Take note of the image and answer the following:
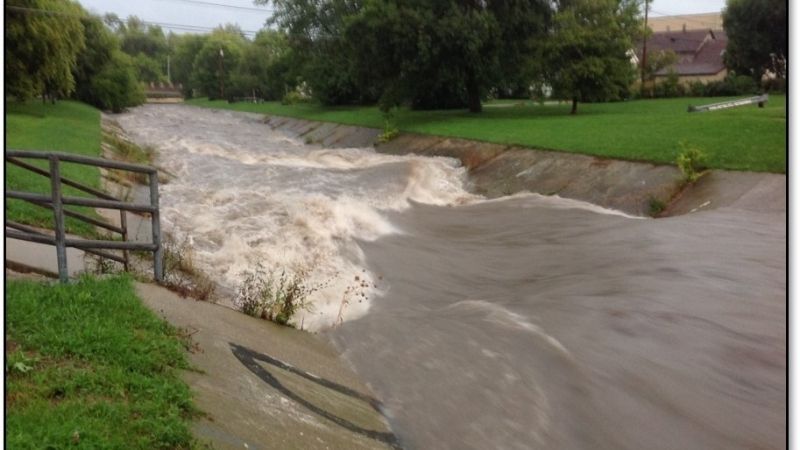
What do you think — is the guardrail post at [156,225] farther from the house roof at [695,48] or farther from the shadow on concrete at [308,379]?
the house roof at [695,48]

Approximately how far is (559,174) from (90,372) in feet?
55.4

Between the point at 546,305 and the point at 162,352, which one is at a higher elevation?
the point at 162,352

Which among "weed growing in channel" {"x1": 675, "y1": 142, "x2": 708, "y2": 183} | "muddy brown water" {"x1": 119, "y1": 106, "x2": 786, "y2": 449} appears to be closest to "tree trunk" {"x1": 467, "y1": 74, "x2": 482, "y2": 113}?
"muddy brown water" {"x1": 119, "y1": 106, "x2": 786, "y2": 449}

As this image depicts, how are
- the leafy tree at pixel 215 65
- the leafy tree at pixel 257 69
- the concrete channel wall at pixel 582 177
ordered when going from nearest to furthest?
1. the concrete channel wall at pixel 582 177
2. the leafy tree at pixel 257 69
3. the leafy tree at pixel 215 65

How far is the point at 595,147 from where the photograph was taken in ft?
69.8

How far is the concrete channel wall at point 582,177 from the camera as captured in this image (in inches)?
629

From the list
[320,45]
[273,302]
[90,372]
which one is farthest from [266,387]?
[320,45]

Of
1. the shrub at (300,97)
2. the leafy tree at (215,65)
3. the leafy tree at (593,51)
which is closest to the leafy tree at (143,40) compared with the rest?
the leafy tree at (215,65)

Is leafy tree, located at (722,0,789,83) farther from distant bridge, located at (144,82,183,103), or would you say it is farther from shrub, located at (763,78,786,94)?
distant bridge, located at (144,82,183,103)

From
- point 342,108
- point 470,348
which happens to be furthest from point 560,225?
point 342,108

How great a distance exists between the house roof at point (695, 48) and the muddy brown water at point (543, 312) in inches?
2127

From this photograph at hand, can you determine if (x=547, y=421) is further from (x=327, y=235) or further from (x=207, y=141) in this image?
(x=207, y=141)

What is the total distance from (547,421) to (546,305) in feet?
11.0

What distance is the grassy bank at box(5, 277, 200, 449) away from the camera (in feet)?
13.6
